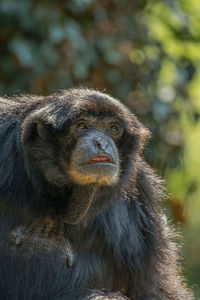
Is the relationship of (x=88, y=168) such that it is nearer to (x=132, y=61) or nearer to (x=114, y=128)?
(x=114, y=128)

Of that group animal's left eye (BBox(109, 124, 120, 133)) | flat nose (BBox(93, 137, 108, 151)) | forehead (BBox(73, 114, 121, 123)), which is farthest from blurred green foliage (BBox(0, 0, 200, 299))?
flat nose (BBox(93, 137, 108, 151))

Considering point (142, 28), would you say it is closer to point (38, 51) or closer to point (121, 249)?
point (38, 51)

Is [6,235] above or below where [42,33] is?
below

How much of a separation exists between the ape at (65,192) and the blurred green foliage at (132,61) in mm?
3839

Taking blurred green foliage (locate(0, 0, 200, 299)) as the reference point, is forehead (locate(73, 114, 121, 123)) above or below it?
below

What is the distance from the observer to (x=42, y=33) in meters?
11.9

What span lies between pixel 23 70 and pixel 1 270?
5.30 m

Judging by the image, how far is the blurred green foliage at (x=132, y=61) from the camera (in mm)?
11820

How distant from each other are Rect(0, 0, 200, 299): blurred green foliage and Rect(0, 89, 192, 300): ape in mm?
3839

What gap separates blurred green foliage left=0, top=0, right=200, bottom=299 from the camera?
11.8 metres

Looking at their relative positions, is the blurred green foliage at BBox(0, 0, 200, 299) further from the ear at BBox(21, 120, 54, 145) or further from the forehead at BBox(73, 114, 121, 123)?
the forehead at BBox(73, 114, 121, 123)

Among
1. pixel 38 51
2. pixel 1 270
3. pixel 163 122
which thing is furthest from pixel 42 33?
pixel 1 270

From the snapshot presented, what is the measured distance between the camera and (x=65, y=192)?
24.3 feet

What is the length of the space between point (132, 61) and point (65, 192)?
230 inches
